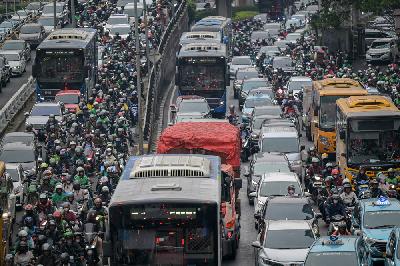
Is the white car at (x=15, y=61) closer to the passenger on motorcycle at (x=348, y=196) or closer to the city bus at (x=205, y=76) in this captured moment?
the city bus at (x=205, y=76)

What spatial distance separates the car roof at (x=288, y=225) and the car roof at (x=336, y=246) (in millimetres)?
3450

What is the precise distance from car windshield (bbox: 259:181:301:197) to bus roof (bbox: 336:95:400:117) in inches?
164

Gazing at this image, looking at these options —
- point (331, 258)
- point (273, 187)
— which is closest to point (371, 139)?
point (273, 187)

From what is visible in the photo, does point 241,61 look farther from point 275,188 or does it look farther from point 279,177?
point 275,188

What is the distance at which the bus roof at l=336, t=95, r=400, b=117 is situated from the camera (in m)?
43.3

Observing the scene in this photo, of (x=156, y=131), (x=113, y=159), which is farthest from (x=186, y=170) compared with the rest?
(x=156, y=131)

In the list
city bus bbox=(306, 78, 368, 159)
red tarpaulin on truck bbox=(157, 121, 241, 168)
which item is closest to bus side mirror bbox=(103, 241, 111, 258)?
red tarpaulin on truck bbox=(157, 121, 241, 168)

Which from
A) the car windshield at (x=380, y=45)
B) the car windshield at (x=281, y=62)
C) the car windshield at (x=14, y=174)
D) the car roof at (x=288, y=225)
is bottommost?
the car windshield at (x=281, y=62)

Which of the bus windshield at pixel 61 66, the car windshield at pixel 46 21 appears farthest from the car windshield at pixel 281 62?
the car windshield at pixel 46 21

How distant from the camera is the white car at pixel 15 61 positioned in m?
75.7

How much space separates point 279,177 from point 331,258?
469 inches

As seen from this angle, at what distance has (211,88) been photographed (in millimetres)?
62250

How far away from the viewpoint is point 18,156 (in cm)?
4712

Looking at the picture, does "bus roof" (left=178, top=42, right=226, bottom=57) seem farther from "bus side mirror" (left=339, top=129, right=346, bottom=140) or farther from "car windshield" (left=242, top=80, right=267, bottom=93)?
"bus side mirror" (left=339, top=129, right=346, bottom=140)
